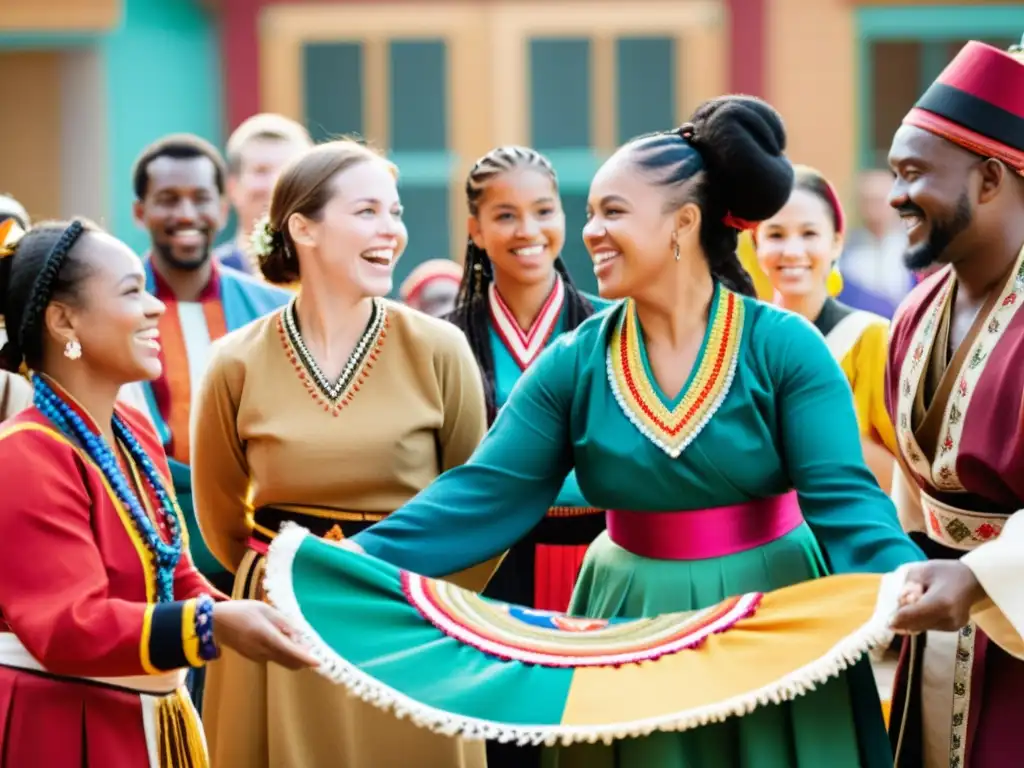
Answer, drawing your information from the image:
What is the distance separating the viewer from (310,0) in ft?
37.8

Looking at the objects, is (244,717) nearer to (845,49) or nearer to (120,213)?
(120,213)

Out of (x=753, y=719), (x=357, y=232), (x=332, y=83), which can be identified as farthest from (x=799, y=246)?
(x=332, y=83)

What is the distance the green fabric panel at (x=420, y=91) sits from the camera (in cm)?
1149

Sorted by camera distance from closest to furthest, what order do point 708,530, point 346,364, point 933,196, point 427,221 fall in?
point 708,530, point 933,196, point 346,364, point 427,221

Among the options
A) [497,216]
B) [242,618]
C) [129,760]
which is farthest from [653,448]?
[497,216]

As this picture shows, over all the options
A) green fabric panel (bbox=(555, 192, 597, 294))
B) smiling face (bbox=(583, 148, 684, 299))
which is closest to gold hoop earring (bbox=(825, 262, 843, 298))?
smiling face (bbox=(583, 148, 684, 299))

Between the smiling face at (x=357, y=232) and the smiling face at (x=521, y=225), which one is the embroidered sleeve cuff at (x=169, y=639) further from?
the smiling face at (x=521, y=225)

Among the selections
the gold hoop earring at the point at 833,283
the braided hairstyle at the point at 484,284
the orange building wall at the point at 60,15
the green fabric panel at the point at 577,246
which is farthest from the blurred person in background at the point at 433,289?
the orange building wall at the point at 60,15

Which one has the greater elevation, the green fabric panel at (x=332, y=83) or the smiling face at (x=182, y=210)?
the green fabric panel at (x=332, y=83)

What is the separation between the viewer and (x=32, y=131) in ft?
36.6

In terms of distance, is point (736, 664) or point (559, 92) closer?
point (736, 664)

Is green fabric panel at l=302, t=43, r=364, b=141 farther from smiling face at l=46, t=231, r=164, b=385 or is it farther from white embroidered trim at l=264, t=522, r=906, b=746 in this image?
white embroidered trim at l=264, t=522, r=906, b=746

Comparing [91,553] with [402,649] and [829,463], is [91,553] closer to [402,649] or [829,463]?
[402,649]

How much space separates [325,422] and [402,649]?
36.6 inches
